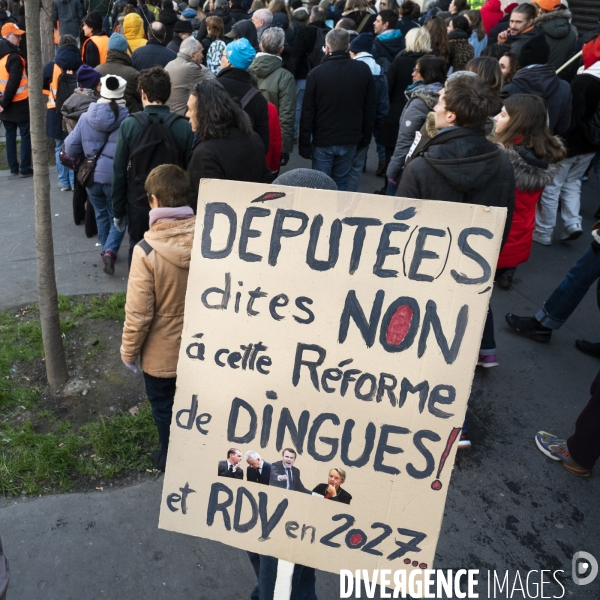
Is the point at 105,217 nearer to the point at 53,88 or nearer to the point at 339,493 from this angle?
the point at 53,88

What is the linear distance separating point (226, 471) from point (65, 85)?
5437mm

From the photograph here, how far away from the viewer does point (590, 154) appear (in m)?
5.94

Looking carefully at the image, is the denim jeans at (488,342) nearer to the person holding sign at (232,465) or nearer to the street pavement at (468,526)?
the street pavement at (468,526)

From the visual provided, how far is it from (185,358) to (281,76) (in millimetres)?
4529

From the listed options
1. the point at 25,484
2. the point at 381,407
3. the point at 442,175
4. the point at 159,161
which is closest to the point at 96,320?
the point at 159,161

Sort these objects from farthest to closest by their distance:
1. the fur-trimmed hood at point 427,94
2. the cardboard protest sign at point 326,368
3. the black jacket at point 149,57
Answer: the black jacket at point 149,57 < the fur-trimmed hood at point 427,94 < the cardboard protest sign at point 326,368

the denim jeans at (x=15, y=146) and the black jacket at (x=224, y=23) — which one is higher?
the black jacket at (x=224, y=23)

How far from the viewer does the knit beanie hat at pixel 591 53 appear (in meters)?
5.96

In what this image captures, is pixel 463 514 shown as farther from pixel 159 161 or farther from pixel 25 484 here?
pixel 159 161

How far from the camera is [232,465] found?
195 centimetres

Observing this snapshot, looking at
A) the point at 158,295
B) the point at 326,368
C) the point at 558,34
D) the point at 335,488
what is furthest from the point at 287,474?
the point at 558,34

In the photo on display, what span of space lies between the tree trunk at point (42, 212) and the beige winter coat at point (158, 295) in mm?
1152

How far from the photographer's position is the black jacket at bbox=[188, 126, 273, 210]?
3.93 meters

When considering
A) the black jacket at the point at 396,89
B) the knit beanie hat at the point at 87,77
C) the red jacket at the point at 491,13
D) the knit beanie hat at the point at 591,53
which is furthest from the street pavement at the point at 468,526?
the red jacket at the point at 491,13
